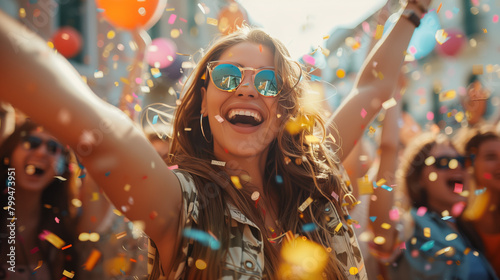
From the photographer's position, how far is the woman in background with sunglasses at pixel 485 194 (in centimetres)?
255

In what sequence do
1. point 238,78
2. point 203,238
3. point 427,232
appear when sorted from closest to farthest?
1. point 203,238
2. point 238,78
3. point 427,232

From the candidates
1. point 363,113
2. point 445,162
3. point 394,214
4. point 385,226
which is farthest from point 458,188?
point 363,113

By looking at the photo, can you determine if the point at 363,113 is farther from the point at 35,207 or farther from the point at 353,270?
the point at 35,207

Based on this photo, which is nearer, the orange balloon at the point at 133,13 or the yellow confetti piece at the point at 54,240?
the yellow confetti piece at the point at 54,240

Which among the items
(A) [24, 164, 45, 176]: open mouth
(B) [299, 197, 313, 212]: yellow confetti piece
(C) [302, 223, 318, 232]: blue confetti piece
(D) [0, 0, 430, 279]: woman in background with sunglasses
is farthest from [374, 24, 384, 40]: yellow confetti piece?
(A) [24, 164, 45, 176]: open mouth

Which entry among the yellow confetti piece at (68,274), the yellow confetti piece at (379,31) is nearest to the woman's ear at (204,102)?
the yellow confetti piece at (379,31)

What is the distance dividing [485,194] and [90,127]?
282 cm

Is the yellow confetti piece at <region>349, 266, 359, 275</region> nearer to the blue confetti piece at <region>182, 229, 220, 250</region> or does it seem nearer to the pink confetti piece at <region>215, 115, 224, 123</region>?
the blue confetti piece at <region>182, 229, 220, 250</region>

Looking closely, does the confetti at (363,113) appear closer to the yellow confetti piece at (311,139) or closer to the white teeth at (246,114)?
the yellow confetti piece at (311,139)

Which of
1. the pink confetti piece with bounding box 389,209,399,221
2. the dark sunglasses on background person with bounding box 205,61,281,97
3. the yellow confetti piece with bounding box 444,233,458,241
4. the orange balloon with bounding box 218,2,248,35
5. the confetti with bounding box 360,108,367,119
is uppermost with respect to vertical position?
the orange balloon with bounding box 218,2,248,35

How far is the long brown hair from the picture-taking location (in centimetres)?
144

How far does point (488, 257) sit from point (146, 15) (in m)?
2.87

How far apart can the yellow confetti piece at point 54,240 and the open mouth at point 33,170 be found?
1.25 feet

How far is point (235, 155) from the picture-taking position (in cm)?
159
